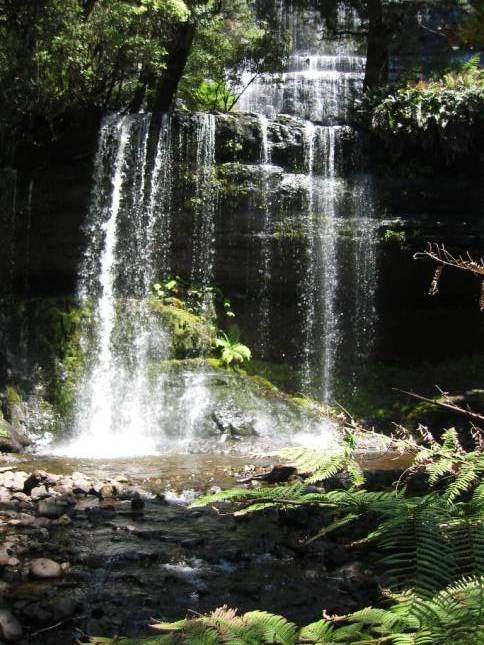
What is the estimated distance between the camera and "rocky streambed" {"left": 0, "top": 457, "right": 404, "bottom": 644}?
12.8 ft

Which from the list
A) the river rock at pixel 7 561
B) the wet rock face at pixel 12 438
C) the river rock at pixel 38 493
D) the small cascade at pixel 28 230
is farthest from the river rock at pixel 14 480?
the small cascade at pixel 28 230

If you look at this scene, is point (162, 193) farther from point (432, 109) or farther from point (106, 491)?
point (106, 491)

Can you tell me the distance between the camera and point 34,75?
39.3 ft

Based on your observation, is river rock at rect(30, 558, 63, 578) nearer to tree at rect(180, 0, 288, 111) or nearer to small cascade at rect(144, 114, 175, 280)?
small cascade at rect(144, 114, 175, 280)

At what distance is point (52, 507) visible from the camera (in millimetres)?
6168

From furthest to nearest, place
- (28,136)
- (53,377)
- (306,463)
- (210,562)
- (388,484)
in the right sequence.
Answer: (28,136) → (53,377) → (388,484) → (210,562) → (306,463)

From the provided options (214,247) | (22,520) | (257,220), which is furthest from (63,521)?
(257,220)

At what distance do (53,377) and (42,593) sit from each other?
320 inches

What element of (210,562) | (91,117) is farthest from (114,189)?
(210,562)

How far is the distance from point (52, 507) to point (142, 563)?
1656 mm

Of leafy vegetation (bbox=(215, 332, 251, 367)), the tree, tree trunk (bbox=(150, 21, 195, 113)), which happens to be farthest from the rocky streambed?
the tree

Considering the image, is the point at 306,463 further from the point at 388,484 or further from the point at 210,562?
the point at 388,484

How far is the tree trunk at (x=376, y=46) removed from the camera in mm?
15516

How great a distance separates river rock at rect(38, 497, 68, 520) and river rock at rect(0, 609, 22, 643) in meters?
2.38
